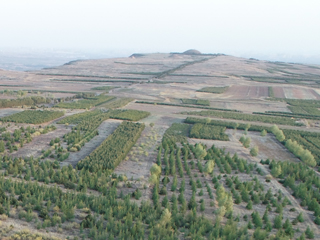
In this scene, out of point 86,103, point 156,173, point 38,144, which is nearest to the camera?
point 156,173

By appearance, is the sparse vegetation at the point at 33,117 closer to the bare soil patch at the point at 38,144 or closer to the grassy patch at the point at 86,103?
the bare soil patch at the point at 38,144

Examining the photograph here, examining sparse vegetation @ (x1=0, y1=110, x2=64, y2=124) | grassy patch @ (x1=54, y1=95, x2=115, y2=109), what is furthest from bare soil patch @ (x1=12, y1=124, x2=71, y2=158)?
grassy patch @ (x1=54, y1=95, x2=115, y2=109)

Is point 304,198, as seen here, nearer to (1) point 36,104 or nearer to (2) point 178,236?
(2) point 178,236

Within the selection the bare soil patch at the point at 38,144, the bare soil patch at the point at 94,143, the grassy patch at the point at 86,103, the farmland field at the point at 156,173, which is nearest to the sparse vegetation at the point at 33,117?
the farmland field at the point at 156,173

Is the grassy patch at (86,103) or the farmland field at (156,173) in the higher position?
the grassy patch at (86,103)

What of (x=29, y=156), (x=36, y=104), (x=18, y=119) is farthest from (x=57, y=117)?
(x=29, y=156)

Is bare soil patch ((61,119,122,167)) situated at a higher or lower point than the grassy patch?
lower

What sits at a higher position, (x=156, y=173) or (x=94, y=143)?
(x=156, y=173)

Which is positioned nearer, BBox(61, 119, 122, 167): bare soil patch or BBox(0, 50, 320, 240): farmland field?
BBox(0, 50, 320, 240): farmland field

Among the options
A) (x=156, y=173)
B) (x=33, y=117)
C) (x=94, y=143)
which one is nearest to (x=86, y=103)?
(x=33, y=117)

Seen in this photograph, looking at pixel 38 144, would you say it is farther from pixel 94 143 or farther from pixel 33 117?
pixel 33 117

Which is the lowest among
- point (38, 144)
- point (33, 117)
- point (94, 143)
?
point (94, 143)

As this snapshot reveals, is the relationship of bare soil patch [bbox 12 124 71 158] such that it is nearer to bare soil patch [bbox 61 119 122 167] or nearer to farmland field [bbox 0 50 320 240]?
farmland field [bbox 0 50 320 240]
